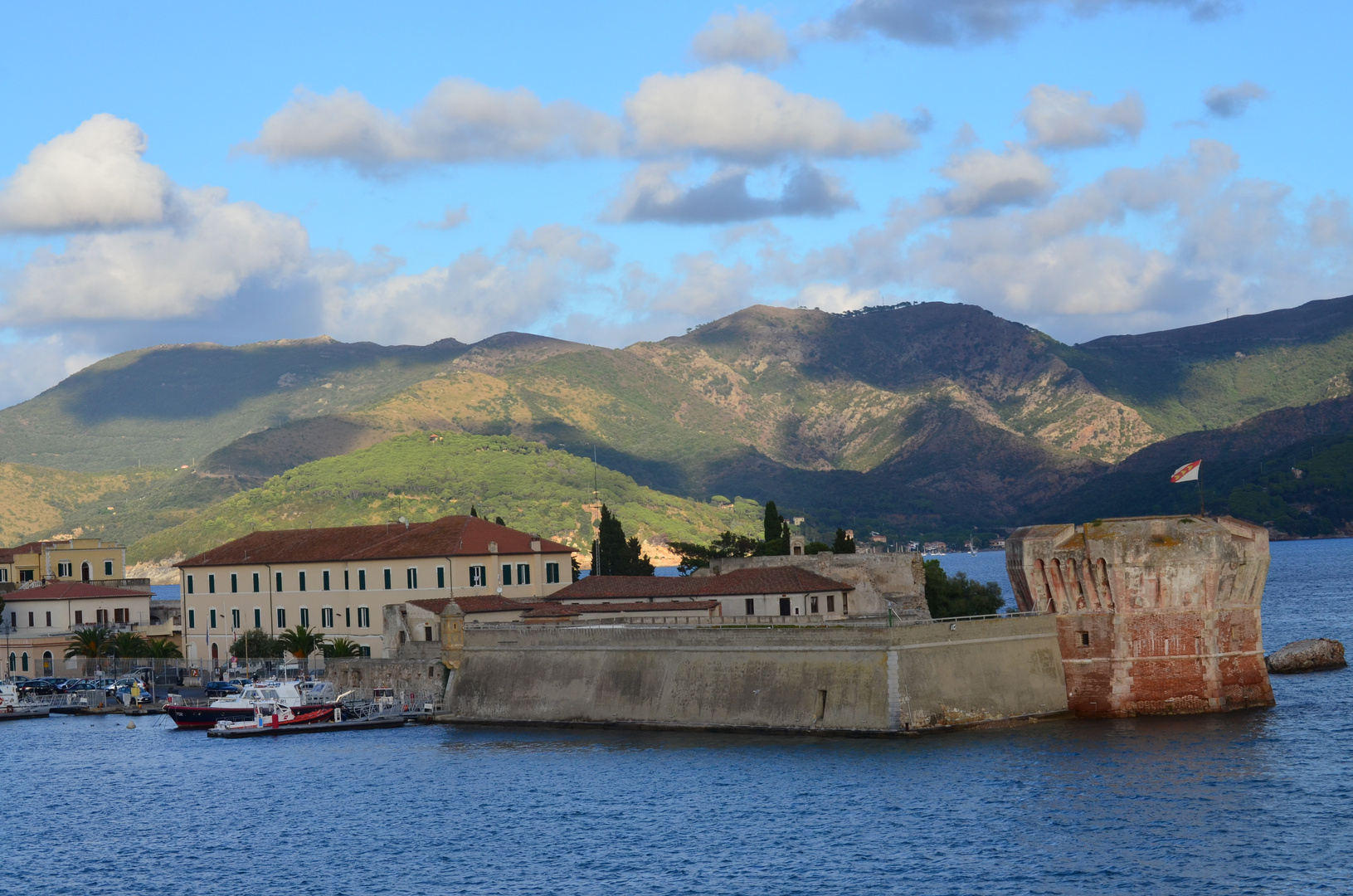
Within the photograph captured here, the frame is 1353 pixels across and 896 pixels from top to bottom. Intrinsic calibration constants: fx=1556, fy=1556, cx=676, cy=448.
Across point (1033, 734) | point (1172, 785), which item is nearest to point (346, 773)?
point (1033, 734)

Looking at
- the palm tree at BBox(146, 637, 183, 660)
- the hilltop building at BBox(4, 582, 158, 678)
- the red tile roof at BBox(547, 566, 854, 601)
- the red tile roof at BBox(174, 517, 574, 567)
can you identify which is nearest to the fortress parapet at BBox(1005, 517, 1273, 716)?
the red tile roof at BBox(547, 566, 854, 601)

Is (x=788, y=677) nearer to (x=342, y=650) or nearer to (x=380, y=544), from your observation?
(x=342, y=650)

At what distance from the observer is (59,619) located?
359ft

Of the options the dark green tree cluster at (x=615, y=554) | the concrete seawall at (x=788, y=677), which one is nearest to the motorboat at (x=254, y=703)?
the concrete seawall at (x=788, y=677)

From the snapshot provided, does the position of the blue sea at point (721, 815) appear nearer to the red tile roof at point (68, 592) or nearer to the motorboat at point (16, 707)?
the motorboat at point (16, 707)

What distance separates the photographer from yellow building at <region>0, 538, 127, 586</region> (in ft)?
399

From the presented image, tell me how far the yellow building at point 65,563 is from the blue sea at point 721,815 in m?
51.7

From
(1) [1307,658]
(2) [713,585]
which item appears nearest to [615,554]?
(2) [713,585]

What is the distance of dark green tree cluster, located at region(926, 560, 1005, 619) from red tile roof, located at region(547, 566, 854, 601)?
851 cm

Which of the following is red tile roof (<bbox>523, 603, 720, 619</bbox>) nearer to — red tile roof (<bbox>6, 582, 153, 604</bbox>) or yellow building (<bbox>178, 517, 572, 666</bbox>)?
yellow building (<bbox>178, 517, 572, 666</bbox>)

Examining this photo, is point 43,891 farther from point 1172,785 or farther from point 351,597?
point 351,597

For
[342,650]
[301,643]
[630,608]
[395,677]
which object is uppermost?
[630,608]

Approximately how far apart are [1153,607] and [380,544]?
4954cm

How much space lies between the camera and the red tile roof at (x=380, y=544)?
93500mm
